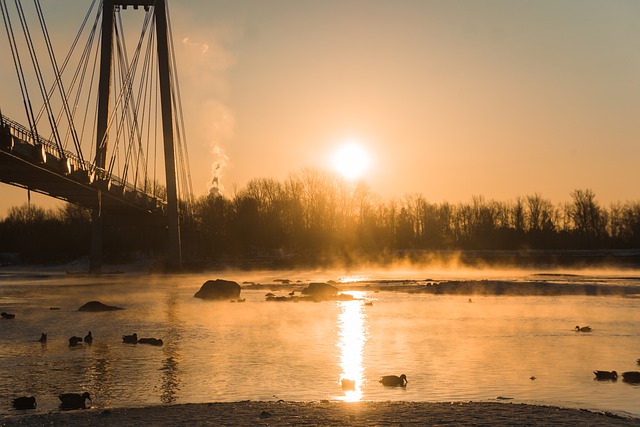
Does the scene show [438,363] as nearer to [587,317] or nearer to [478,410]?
[478,410]

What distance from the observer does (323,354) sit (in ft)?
66.1

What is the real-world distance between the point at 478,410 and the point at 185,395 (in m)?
5.35

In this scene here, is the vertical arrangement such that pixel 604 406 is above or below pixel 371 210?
below

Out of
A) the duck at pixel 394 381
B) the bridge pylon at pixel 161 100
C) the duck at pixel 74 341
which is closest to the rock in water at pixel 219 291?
the duck at pixel 74 341

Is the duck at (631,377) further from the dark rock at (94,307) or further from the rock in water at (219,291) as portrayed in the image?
the rock in water at (219,291)

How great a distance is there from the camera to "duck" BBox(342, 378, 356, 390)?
1508 centimetres

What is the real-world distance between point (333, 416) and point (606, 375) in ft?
22.5

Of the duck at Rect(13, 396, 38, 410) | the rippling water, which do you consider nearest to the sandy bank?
the duck at Rect(13, 396, 38, 410)

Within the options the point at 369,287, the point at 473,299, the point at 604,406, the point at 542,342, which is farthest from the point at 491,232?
the point at 604,406

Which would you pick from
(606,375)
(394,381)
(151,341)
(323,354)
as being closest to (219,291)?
(151,341)

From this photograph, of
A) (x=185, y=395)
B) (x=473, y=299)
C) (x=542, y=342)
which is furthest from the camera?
(x=473, y=299)

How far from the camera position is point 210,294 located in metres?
44.1

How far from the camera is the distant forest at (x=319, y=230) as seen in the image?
111938 mm

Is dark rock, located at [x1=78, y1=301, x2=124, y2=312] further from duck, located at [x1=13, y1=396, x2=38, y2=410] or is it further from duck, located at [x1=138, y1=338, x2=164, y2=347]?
duck, located at [x1=13, y1=396, x2=38, y2=410]
